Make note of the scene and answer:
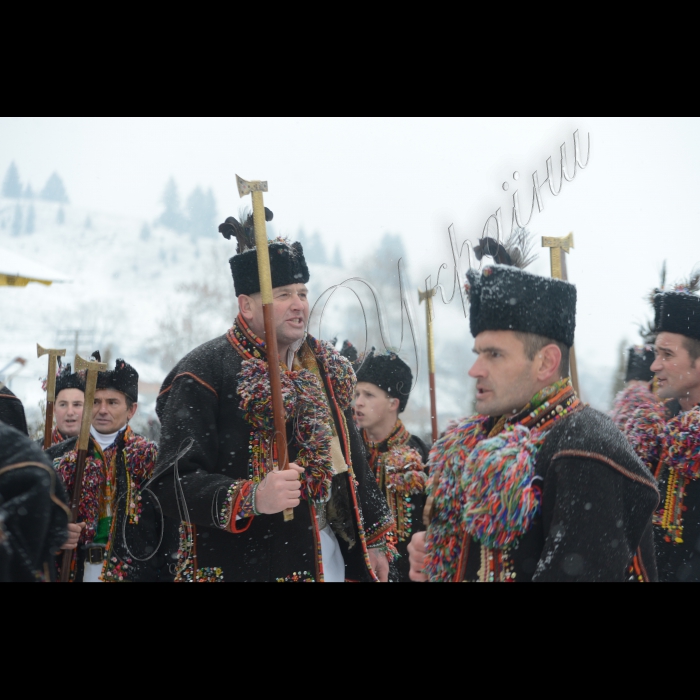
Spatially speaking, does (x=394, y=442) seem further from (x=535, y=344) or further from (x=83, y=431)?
(x=535, y=344)

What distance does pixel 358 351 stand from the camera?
12.6 ft

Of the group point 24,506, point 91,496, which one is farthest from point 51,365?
point 24,506

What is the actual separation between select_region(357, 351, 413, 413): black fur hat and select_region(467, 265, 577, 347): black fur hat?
6.11ft

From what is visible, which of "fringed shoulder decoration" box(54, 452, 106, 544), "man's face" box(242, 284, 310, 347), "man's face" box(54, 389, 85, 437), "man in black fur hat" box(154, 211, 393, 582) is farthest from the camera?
"man's face" box(54, 389, 85, 437)

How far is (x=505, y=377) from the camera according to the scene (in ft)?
5.94

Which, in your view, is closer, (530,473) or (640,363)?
(530,473)

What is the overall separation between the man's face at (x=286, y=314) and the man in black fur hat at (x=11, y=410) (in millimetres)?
1244

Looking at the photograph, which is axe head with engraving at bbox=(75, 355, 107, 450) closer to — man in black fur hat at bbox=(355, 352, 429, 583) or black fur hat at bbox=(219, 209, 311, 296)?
black fur hat at bbox=(219, 209, 311, 296)

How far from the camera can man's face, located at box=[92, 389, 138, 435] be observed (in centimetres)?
345

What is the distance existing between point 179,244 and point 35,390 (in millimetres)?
1814

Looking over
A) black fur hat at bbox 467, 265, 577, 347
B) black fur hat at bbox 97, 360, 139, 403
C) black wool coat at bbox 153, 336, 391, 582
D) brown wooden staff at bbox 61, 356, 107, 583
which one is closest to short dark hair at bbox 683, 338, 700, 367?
black fur hat at bbox 467, 265, 577, 347

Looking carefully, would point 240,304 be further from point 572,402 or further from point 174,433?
point 572,402

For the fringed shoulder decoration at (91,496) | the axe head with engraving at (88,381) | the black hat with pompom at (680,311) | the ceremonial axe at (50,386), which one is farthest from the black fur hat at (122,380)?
the black hat with pompom at (680,311)

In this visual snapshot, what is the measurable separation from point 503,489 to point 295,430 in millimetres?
967
